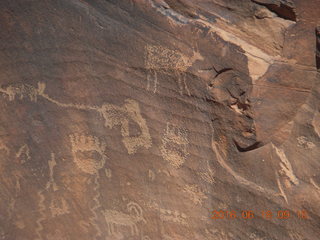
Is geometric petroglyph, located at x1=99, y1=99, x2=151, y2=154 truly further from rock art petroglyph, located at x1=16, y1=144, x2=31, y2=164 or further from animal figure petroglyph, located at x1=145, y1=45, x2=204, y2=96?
rock art petroglyph, located at x1=16, y1=144, x2=31, y2=164

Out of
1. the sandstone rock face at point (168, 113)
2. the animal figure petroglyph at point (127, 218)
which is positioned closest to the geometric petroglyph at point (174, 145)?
the sandstone rock face at point (168, 113)

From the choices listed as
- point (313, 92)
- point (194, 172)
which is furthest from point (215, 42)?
point (194, 172)

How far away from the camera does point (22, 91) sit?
3.92 ft

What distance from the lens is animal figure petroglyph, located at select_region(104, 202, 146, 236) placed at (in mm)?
1327

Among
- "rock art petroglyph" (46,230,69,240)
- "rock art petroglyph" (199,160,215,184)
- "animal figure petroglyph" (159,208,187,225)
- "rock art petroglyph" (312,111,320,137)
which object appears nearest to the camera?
"rock art petroglyph" (312,111,320,137)

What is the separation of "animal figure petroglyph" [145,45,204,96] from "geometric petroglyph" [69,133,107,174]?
1.01 feet

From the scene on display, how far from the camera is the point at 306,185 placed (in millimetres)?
1053

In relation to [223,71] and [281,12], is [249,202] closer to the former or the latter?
[223,71]

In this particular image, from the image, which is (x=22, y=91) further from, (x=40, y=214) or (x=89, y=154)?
(x=40, y=214)

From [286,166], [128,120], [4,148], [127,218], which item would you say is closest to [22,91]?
[4,148]

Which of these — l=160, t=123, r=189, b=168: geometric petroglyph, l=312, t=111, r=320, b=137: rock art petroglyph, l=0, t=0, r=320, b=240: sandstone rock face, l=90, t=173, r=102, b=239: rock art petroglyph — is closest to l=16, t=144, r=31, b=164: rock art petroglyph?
l=0, t=0, r=320, b=240: sandstone rock face

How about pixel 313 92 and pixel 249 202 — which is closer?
pixel 313 92

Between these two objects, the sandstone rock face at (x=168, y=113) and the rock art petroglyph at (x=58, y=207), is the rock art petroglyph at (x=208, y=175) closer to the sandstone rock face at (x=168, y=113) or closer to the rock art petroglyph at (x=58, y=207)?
the sandstone rock face at (x=168, y=113)

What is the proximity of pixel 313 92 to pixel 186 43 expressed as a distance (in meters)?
0.37
